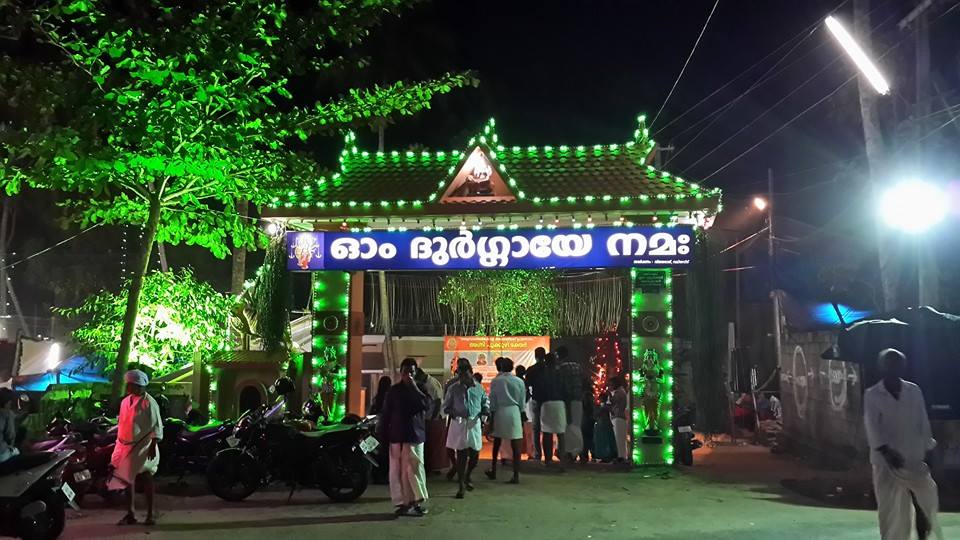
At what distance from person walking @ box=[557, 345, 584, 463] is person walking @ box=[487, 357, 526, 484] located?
1.48 metres

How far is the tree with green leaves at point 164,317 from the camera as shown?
13.8m

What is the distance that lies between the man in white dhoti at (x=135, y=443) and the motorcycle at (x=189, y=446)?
2.01m

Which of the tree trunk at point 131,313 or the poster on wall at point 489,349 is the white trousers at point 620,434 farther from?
the tree trunk at point 131,313

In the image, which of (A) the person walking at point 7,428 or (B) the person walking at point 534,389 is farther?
(B) the person walking at point 534,389

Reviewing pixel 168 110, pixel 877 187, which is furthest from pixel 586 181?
pixel 168 110

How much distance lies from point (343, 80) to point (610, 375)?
31.5ft

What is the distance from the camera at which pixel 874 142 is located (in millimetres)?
12508

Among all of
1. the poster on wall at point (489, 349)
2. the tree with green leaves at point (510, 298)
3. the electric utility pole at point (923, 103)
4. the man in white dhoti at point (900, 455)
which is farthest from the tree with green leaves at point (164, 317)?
the electric utility pole at point (923, 103)

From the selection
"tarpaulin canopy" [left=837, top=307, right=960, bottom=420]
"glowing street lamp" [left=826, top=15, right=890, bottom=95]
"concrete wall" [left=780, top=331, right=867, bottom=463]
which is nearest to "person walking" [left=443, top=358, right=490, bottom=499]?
"tarpaulin canopy" [left=837, top=307, right=960, bottom=420]

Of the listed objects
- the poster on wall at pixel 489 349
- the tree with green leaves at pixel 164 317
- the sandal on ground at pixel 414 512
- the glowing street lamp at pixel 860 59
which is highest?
the glowing street lamp at pixel 860 59

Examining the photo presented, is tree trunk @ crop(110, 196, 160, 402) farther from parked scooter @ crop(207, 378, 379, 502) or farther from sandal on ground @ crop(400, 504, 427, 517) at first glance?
sandal on ground @ crop(400, 504, 427, 517)

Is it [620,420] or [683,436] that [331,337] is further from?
[683,436]

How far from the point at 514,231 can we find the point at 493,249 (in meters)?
0.45

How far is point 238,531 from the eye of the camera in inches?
307
